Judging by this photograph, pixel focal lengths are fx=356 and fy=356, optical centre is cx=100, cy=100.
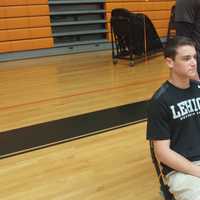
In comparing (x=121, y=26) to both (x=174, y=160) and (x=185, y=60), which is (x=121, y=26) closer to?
(x=185, y=60)

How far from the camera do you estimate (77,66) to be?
274 inches

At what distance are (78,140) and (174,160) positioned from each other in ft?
5.53

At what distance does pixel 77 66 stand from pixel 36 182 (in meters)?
4.58

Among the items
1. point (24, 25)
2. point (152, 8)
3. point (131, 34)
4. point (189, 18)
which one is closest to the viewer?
point (189, 18)

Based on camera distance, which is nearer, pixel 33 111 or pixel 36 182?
pixel 36 182

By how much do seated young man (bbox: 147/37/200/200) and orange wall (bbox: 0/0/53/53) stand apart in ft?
20.8

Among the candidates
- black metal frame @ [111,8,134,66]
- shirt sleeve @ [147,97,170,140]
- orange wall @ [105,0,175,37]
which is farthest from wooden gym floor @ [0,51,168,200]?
orange wall @ [105,0,175,37]

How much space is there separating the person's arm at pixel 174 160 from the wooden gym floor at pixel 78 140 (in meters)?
0.67

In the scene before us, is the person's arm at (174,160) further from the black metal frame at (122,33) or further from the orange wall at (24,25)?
the orange wall at (24,25)

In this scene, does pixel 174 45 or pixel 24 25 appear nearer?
pixel 174 45

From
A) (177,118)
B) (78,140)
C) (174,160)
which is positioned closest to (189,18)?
(177,118)

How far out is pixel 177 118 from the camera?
5.62ft

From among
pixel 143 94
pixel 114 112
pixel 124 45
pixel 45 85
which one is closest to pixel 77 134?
pixel 114 112

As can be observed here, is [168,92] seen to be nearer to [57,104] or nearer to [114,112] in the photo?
[114,112]
